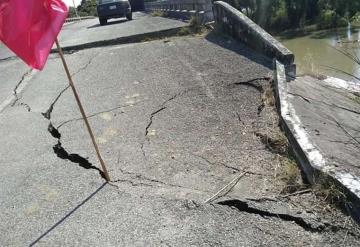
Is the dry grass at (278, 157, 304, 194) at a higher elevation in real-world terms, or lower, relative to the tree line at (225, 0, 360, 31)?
higher

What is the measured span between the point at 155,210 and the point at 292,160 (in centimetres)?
147

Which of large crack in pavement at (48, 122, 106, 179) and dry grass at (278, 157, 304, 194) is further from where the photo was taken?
large crack in pavement at (48, 122, 106, 179)

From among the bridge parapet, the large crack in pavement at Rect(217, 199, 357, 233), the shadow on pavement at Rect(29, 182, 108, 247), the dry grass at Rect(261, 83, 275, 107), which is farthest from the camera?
the bridge parapet

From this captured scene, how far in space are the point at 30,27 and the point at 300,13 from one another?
32524mm

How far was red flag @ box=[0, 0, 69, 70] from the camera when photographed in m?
3.67

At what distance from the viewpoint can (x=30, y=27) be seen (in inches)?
145

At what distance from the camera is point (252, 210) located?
345 centimetres

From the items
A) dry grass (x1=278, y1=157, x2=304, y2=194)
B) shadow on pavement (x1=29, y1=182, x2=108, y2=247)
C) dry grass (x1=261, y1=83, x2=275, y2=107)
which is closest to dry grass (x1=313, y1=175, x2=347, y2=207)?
dry grass (x1=278, y1=157, x2=304, y2=194)

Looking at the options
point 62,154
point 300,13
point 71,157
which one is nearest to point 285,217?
point 71,157

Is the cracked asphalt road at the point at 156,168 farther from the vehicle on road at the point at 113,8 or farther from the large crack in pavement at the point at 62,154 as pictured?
the vehicle on road at the point at 113,8

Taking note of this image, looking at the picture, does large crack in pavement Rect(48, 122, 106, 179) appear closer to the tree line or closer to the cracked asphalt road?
the cracked asphalt road

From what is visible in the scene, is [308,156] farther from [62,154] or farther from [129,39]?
[129,39]

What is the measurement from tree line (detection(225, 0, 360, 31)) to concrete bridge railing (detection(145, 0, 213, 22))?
1181cm

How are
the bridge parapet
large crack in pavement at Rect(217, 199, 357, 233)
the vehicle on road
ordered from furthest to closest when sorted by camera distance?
the vehicle on road → the bridge parapet → large crack in pavement at Rect(217, 199, 357, 233)
